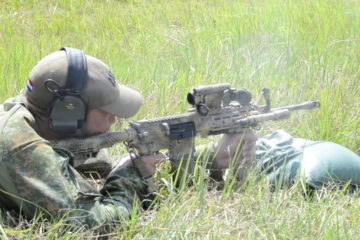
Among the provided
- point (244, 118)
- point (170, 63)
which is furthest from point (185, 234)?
point (170, 63)

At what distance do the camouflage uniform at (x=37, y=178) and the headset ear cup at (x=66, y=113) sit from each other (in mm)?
94

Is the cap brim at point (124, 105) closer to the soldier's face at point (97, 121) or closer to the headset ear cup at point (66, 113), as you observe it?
the soldier's face at point (97, 121)

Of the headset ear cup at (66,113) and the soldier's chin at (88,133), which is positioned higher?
the headset ear cup at (66,113)

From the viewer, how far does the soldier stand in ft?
9.63

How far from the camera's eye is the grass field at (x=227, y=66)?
3.14 m

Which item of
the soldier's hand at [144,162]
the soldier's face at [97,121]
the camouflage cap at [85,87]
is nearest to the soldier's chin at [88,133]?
the soldier's face at [97,121]

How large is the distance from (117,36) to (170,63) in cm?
142

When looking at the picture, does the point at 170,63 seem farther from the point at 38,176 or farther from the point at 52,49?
the point at 38,176

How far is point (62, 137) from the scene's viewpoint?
319 centimetres

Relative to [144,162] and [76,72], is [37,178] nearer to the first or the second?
[76,72]

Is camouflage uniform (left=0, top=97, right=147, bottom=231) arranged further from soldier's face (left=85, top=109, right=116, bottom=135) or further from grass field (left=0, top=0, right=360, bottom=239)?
soldier's face (left=85, top=109, right=116, bottom=135)

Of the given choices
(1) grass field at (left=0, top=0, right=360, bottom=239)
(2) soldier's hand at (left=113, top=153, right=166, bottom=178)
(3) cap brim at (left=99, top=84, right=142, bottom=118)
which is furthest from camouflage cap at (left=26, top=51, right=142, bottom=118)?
(1) grass field at (left=0, top=0, right=360, bottom=239)

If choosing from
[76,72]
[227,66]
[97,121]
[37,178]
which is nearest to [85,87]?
[76,72]

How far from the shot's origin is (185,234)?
2945mm
